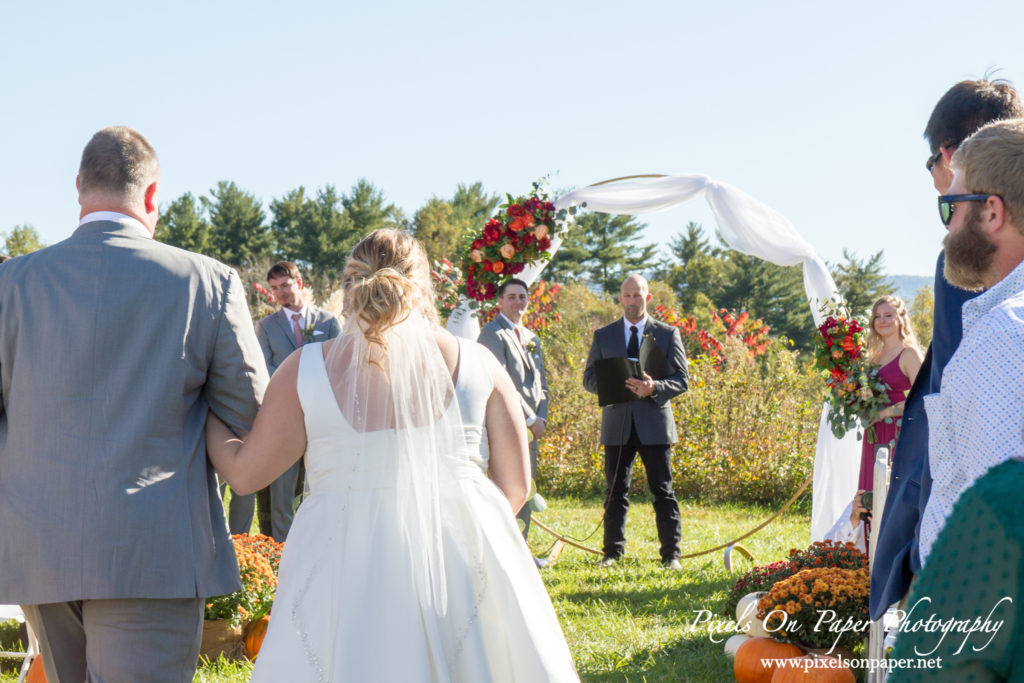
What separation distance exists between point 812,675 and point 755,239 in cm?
428

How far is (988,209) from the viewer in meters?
1.77

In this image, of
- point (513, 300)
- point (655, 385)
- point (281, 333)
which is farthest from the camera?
point (281, 333)

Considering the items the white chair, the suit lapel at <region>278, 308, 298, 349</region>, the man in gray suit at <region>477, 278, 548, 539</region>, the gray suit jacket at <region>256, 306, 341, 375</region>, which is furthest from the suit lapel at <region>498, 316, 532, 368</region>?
the white chair

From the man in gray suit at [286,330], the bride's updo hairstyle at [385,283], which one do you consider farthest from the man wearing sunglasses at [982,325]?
the man in gray suit at [286,330]

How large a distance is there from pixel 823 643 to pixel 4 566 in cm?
357

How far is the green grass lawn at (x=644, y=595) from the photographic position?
4.64m

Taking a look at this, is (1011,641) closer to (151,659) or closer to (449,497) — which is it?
(449,497)

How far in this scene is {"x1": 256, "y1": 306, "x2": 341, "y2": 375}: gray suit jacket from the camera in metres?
7.42

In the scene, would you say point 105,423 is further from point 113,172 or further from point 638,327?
point 638,327

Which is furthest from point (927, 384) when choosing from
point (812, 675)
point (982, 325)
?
point (812, 675)

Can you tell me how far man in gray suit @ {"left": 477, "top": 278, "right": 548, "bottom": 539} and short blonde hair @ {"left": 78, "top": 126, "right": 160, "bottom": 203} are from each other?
4.28 m

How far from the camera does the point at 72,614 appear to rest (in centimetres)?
246

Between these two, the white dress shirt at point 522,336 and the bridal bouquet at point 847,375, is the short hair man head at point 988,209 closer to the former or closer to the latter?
the bridal bouquet at point 847,375

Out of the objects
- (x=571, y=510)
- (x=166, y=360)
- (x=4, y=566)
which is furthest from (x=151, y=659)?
(x=571, y=510)
